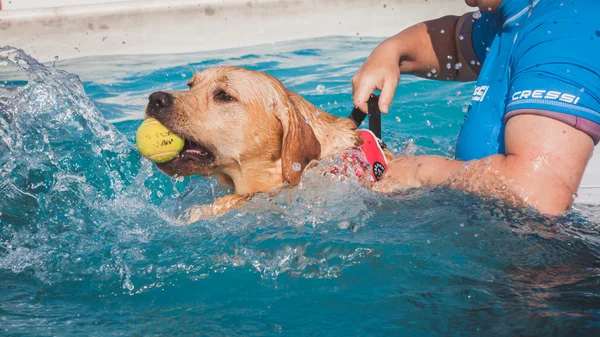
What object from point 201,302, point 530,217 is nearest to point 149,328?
point 201,302

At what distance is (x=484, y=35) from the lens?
15.0 feet

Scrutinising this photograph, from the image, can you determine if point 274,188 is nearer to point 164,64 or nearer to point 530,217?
point 530,217

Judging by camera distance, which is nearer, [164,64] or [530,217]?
[530,217]

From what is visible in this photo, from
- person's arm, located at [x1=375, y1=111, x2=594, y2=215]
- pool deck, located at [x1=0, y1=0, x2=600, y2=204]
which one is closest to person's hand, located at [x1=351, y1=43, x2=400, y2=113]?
person's arm, located at [x1=375, y1=111, x2=594, y2=215]

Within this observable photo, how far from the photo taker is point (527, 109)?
10.6ft

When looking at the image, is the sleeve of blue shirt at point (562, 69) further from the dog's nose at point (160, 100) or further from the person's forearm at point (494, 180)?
the dog's nose at point (160, 100)

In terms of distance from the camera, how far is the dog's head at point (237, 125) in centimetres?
403

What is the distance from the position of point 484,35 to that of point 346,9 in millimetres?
7267

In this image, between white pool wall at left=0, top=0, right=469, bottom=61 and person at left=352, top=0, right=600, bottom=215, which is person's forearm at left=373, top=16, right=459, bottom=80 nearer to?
person at left=352, top=0, right=600, bottom=215

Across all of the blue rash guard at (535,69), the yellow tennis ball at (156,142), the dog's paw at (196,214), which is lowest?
the dog's paw at (196,214)

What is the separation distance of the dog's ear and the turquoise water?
96 millimetres

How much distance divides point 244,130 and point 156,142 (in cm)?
57

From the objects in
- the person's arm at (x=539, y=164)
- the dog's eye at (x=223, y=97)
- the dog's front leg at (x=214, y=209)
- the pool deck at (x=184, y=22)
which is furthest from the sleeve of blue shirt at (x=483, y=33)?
the pool deck at (x=184, y=22)

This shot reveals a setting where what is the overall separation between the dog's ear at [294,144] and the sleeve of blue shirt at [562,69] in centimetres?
126
